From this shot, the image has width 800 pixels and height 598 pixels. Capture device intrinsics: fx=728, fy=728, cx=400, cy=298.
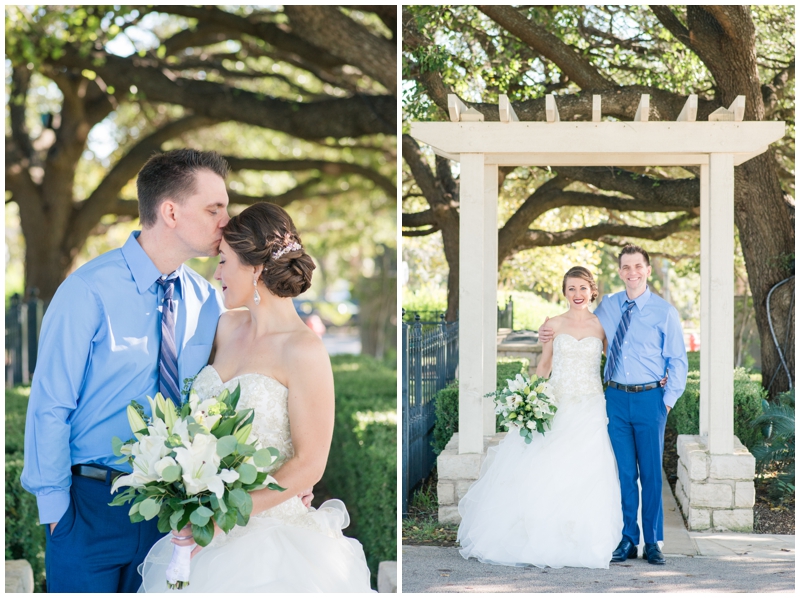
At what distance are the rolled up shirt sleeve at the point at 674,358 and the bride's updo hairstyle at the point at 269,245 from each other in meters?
2.83

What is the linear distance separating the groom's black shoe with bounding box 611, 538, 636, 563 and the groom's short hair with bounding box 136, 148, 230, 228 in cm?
349

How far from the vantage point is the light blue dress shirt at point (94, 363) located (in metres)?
2.80

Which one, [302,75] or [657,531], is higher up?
[302,75]

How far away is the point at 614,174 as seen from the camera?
7695mm

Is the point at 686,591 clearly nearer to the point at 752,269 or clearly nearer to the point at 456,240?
the point at 752,269

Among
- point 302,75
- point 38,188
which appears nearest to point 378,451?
point 38,188

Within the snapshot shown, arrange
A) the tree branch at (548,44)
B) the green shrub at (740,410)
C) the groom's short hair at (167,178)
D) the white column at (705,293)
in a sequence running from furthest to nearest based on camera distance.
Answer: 1. the tree branch at (548,44)
2. the green shrub at (740,410)
3. the white column at (705,293)
4. the groom's short hair at (167,178)

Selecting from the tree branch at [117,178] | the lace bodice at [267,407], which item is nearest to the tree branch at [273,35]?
the tree branch at [117,178]

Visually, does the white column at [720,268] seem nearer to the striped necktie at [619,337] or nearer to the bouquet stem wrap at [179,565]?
the striped necktie at [619,337]

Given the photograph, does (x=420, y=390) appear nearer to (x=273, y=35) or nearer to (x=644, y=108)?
(x=644, y=108)

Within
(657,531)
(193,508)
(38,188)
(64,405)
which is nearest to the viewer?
(193,508)

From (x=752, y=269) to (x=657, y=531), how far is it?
3.39 m

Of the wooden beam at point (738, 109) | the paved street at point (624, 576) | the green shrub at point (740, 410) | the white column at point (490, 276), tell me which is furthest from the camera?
the green shrub at point (740, 410)

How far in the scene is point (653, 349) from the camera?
475 cm
